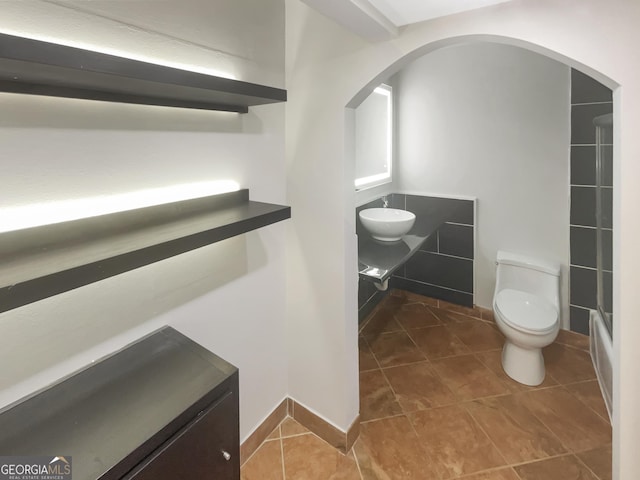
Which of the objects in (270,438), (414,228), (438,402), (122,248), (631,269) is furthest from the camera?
(414,228)

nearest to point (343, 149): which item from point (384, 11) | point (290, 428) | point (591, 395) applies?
point (384, 11)

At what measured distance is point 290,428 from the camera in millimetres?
2031

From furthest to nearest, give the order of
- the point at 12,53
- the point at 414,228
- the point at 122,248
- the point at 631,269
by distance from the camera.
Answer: the point at 414,228
the point at 631,269
the point at 122,248
the point at 12,53

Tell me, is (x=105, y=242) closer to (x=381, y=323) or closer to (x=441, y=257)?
(x=381, y=323)

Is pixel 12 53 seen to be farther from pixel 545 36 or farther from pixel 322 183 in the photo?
pixel 545 36

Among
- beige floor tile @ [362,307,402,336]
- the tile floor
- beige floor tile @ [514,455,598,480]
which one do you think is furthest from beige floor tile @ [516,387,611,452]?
beige floor tile @ [362,307,402,336]

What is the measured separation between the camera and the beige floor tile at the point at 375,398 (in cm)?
214

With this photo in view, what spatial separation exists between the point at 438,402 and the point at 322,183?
1.61m

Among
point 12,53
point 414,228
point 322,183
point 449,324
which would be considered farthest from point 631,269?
point 449,324

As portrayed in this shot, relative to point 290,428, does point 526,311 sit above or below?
above

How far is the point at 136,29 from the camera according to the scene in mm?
1167

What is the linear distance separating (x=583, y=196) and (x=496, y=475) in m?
2.07

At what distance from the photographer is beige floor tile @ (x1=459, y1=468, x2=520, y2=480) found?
170 centimetres

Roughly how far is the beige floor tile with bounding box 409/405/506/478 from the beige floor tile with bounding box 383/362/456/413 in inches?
2.7
